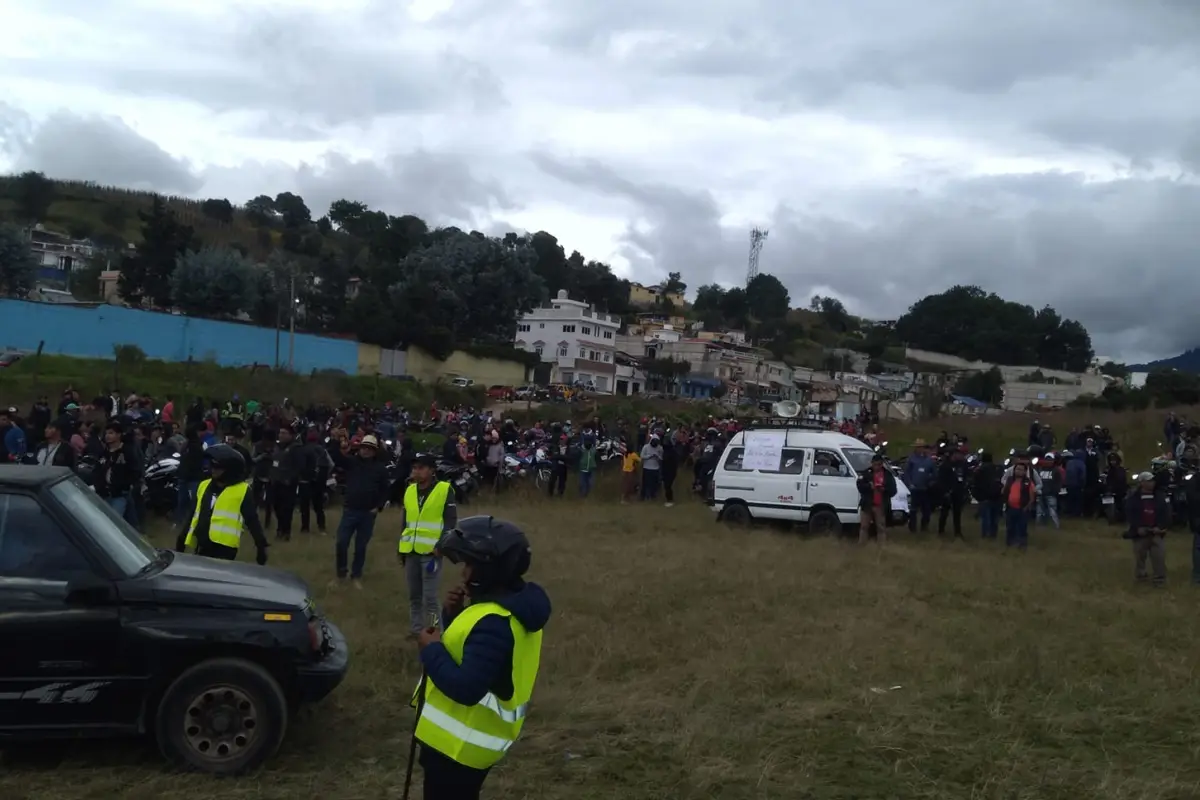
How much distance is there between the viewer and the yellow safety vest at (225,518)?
7.57 m

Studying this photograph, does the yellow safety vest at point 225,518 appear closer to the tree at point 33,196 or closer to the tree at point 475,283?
the tree at point 475,283

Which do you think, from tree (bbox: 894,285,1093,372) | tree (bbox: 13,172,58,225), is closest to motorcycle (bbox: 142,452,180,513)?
tree (bbox: 894,285,1093,372)

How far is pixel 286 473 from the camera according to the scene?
13.6 meters

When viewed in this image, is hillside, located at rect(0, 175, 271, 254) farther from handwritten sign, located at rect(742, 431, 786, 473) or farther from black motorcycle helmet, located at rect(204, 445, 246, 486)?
black motorcycle helmet, located at rect(204, 445, 246, 486)

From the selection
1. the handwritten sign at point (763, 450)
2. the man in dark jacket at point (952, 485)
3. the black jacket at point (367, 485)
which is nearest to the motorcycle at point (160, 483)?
the black jacket at point (367, 485)

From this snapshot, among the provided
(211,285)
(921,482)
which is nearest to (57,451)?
(921,482)

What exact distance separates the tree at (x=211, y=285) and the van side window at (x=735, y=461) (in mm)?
45064

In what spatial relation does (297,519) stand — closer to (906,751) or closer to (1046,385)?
(906,751)

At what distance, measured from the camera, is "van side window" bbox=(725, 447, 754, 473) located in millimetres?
17188

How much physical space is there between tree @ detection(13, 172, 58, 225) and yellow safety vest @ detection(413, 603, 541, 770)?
11264cm

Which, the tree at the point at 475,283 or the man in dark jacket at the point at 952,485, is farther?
the tree at the point at 475,283

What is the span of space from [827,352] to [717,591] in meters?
102

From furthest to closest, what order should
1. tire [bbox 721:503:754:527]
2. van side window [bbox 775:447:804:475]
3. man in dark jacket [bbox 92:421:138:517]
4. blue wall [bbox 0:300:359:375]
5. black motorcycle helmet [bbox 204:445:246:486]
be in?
blue wall [bbox 0:300:359:375]
tire [bbox 721:503:754:527]
van side window [bbox 775:447:804:475]
man in dark jacket [bbox 92:421:138:517]
black motorcycle helmet [bbox 204:445:246:486]

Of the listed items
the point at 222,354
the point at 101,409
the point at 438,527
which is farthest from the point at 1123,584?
the point at 222,354
